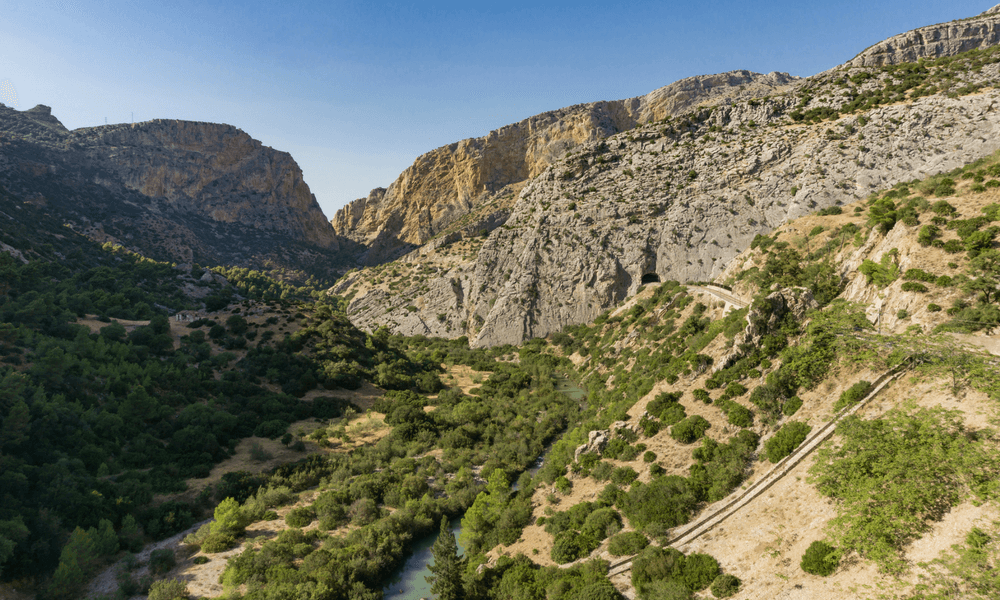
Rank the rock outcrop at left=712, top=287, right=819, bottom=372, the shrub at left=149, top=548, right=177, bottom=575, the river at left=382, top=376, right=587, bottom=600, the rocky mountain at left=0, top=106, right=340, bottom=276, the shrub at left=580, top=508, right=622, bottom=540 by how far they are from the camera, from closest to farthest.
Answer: the shrub at left=149, top=548, right=177, bottom=575
the shrub at left=580, top=508, right=622, bottom=540
the river at left=382, top=376, right=587, bottom=600
the rock outcrop at left=712, top=287, right=819, bottom=372
the rocky mountain at left=0, top=106, right=340, bottom=276

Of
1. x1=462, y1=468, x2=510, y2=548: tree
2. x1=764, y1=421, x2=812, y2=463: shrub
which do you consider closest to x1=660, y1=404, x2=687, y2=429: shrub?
x1=764, y1=421, x2=812, y2=463: shrub

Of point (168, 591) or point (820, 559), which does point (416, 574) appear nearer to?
point (168, 591)

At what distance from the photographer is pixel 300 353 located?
58.4 metres

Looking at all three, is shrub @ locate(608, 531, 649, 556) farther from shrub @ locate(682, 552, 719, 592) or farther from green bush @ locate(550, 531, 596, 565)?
shrub @ locate(682, 552, 719, 592)

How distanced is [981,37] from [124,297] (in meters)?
155

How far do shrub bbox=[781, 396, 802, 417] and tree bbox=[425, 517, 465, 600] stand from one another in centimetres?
2026

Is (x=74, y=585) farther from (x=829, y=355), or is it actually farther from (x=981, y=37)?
(x=981, y=37)

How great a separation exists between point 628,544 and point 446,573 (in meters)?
9.68

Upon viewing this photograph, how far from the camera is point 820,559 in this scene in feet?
51.6

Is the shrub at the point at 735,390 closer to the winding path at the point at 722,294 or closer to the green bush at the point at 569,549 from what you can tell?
the winding path at the point at 722,294

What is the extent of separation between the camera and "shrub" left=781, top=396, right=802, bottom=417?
23.5 meters

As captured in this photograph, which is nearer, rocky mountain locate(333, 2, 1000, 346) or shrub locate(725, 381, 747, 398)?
shrub locate(725, 381, 747, 398)

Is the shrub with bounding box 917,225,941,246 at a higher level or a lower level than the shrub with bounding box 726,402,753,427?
higher

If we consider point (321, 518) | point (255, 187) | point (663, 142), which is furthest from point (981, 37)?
point (255, 187)
